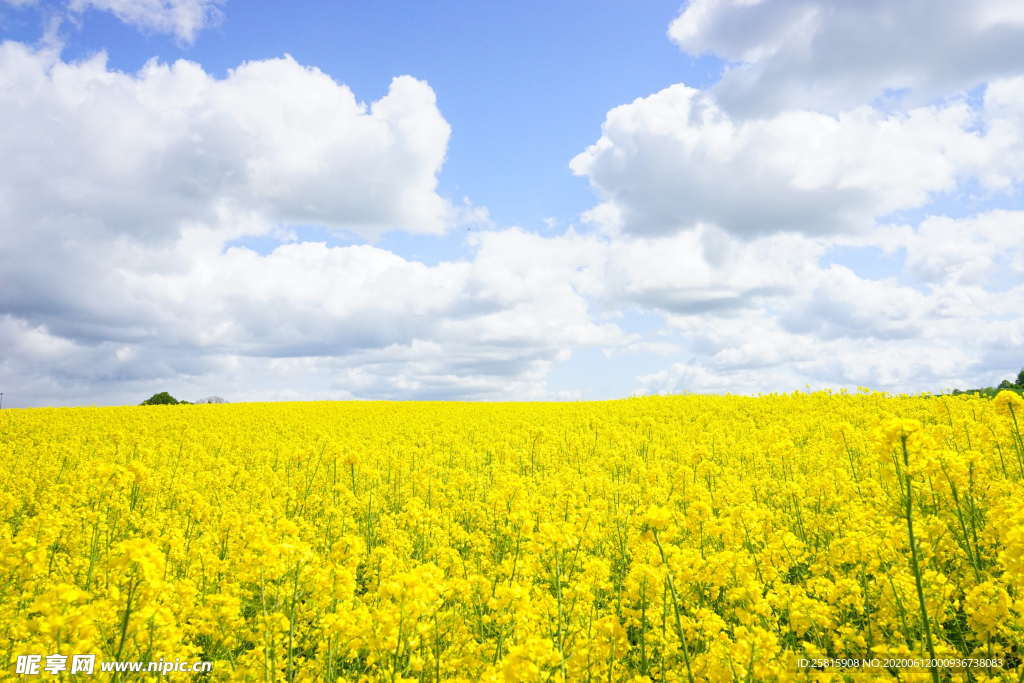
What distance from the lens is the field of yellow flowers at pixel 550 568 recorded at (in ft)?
11.9

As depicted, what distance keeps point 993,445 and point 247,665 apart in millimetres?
11007

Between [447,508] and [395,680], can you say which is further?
[447,508]

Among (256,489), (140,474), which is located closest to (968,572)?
(140,474)

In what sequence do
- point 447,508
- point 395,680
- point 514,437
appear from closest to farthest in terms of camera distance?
point 395,680 < point 447,508 < point 514,437

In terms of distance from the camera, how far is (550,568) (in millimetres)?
6254

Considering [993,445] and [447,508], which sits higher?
[993,445]

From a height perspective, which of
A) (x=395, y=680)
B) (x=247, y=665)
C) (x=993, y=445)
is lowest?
(x=247, y=665)

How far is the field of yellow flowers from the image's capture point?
3.61 m

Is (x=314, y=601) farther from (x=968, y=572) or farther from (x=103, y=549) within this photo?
(x=968, y=572)

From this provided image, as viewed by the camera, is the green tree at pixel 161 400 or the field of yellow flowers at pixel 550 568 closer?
the field of yellow flowers at pixel 550 568

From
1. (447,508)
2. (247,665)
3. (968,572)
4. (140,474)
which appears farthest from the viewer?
(447,508)

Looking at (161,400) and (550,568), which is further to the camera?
(161,400)

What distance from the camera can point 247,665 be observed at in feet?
14.9

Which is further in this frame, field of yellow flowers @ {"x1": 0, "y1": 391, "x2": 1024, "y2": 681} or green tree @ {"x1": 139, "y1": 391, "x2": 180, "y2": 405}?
green tree @ {"x1": 139, "y1": 391, "x2": 180, "y2": 405}
